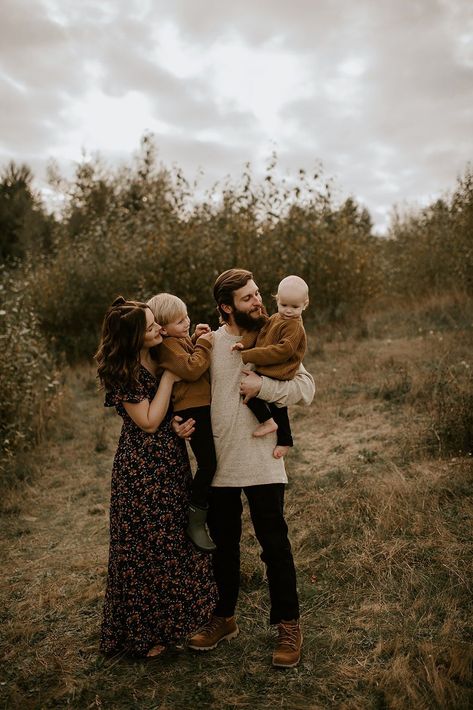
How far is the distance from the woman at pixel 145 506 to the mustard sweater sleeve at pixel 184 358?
2.5 inches

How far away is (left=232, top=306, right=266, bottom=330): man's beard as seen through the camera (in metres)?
2.79

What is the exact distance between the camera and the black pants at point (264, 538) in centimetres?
284

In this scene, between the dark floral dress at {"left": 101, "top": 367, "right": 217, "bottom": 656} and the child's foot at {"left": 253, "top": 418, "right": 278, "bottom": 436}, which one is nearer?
the child's foot at {"left": 253, "top": 418, "right": 278, "bottom": 436}

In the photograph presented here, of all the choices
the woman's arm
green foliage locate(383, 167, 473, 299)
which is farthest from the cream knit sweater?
green foliage locate(383, 167, 473, 299)

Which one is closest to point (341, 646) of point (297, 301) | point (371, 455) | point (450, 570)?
point (450, 570)

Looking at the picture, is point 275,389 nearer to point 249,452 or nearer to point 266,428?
point 266,428

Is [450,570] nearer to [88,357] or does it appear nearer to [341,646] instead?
[341,646]

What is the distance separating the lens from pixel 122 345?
2.80m

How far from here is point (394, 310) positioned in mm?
12844

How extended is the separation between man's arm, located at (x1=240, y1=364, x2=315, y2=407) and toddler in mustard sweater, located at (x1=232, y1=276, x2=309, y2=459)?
0.04m

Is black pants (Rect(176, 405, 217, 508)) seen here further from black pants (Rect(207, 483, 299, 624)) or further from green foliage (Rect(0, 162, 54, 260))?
green foliage (Rect(0, 162, 54, 260))

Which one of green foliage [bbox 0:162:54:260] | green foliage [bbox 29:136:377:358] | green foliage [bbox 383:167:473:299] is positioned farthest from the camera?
green foliage [bbox 0:162:54:260]

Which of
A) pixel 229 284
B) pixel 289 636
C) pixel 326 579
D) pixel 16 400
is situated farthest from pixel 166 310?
pixel 16 400

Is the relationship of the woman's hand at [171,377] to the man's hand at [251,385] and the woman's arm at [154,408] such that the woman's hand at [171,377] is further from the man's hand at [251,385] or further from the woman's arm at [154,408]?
the man's hand at [251,385]
